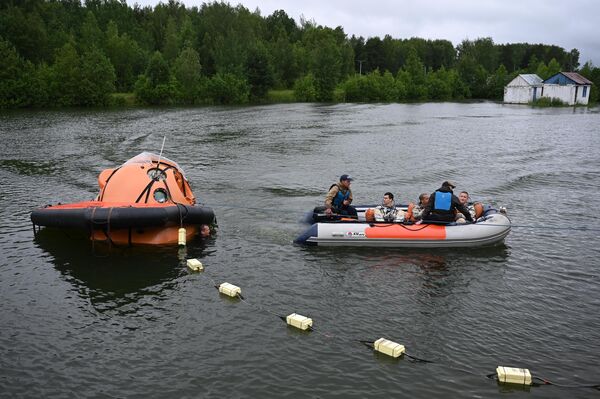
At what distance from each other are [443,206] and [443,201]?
15cm

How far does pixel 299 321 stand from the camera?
10906mm

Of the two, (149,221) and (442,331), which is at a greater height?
(149,221)

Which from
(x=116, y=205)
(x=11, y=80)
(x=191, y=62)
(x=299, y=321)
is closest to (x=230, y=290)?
(x=299, y=321)

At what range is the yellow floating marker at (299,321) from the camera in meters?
10.9

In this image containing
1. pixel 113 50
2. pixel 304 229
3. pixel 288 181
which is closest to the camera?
pixel 304 229

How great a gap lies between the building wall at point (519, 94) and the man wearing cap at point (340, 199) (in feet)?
266

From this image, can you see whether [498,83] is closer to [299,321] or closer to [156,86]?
[156,86]

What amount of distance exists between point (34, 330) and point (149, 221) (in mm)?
4491

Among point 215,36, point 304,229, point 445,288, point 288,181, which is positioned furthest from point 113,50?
point 445,288

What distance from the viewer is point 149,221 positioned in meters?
14.7

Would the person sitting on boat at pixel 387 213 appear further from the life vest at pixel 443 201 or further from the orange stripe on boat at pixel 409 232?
the life vest at pixel 443 201

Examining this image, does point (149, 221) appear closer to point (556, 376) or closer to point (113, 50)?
Answer: point (556, 376)

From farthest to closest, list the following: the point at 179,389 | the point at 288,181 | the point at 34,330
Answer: the point at 288,181 → the point at 34,330 → the point at 179,389

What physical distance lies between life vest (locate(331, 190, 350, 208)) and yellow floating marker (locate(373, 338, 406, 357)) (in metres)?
7.20
